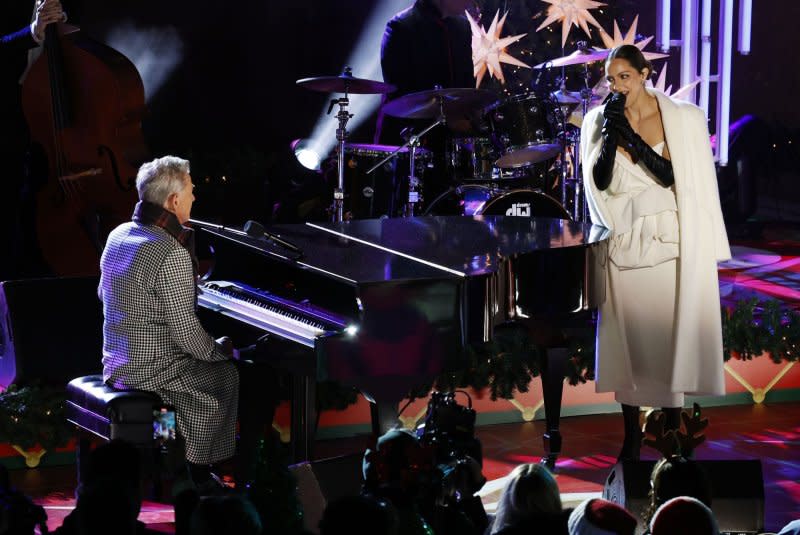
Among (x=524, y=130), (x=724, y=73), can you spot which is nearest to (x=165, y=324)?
(x=524, y=130)

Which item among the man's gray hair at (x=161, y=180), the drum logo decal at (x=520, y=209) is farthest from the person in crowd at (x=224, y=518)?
the drum logo decal at (x=520, y=209)

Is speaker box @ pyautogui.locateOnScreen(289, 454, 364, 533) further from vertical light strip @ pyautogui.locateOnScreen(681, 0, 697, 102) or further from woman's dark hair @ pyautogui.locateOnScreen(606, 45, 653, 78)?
vertical light strip @ pyautogui.locateOnScreen(681, 0, 697, 102)

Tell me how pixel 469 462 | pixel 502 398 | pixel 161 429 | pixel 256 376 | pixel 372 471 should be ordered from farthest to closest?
1. pixel 502 398
2. pixel 256 376
3. pixel 161 429
4. pixel 469 462
5. pixel 372 471

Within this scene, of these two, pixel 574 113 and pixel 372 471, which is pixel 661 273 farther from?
pixel 574 113

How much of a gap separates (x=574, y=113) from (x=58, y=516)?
17.8 ft

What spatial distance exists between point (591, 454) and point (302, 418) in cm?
171

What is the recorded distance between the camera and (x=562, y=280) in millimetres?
4840

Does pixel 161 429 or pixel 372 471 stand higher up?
pixel 372 471

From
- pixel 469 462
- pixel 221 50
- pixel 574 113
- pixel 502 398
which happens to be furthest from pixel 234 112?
pixel 469 462

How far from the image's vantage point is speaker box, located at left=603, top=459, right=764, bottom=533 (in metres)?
3.32

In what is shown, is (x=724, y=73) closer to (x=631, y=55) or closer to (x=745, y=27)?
(x=745, y=27)

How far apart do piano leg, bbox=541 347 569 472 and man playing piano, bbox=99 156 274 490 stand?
1681 mm

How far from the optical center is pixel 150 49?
885 centimetres

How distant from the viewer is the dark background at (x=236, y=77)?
28.8 feet
